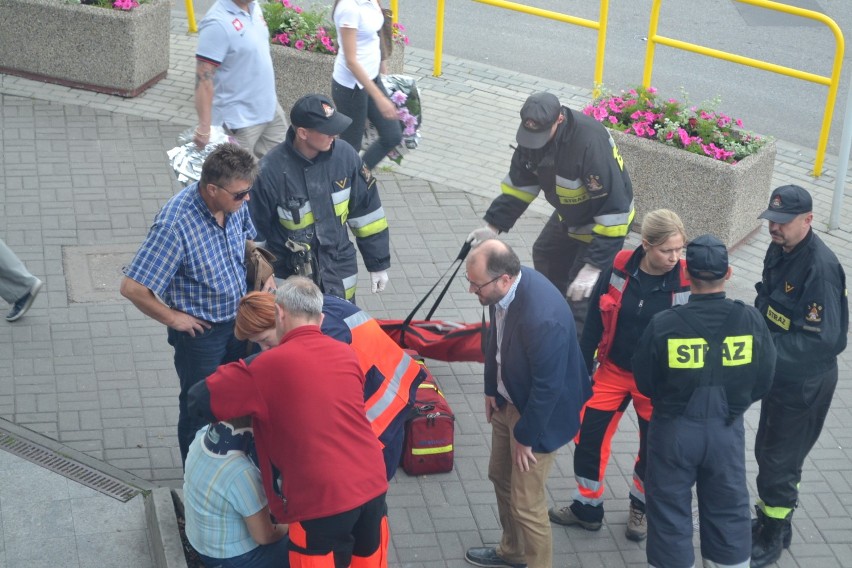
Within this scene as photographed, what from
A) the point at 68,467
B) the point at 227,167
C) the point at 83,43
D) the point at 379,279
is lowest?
the point at 68,467

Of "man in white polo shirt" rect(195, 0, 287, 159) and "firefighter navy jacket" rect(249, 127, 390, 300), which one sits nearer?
"firefighter navy jacket" rect(249, 127, 390, 300)

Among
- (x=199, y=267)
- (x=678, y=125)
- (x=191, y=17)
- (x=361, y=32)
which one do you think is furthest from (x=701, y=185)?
(x=191, y=17)

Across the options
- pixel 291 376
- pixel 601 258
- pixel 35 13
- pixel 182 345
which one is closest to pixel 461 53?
pixel 35 13

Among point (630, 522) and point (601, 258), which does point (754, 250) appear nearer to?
point (601, 258)

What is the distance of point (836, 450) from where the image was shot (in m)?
6.61

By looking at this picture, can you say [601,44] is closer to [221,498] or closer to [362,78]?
[362,78]

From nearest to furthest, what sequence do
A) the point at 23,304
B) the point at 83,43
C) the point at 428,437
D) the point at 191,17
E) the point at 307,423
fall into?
1. the point at 307,423
2. the point at 428,437
3. the point at 23,304
4. the point at 83,43
5. the point at 191,17

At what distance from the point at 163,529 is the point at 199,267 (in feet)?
4.14

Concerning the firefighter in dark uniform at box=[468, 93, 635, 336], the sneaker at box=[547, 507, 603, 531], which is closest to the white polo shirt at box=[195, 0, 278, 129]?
the firefighter in dark uniform at box=[468, 93, 635, 336]

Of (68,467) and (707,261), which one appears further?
(68,467)

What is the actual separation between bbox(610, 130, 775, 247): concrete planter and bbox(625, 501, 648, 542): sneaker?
3.41 meters

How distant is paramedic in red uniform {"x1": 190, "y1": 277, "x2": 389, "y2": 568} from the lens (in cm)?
423

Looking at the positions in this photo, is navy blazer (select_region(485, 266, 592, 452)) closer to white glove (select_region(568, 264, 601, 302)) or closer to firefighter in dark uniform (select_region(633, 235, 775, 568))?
firefighter in dark uniform (select_region(633, 235, 775, 568))

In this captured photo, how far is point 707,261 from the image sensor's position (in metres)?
4.80
